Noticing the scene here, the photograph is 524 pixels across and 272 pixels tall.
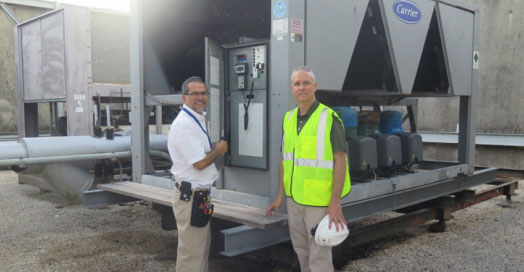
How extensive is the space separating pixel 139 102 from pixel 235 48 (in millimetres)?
1489

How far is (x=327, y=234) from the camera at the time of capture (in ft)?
8.72

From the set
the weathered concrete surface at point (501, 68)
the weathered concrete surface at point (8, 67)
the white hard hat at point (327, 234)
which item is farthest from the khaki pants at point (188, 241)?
the weathered concrete surface at point (8, 67)

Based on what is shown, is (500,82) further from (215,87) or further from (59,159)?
(59,159)

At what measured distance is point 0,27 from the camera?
12352 mm

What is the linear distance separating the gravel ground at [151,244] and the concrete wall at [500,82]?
2942mm

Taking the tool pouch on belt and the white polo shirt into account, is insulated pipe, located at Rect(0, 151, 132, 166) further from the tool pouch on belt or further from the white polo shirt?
the tool pouch on belt

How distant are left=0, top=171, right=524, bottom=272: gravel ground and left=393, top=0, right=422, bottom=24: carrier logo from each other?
8.07 feet

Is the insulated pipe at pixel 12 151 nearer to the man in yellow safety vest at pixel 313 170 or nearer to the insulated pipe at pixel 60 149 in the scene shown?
the insulated pipe at pixel 60 149

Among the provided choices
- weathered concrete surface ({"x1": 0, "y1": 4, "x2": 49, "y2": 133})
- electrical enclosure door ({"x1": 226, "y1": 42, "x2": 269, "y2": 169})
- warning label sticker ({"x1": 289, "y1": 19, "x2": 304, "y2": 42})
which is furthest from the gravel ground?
weathered concrete surface ({"x1": 0, "y1": 4, "x2": 49, "y2": 133})

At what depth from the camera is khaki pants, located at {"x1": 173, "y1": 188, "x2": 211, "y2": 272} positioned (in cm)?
303

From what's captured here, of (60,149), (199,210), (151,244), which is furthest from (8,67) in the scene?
(199,210)

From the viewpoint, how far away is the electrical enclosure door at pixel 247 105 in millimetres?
3758

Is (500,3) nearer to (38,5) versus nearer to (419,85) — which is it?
(419,85)

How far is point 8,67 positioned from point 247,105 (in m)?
11.5
